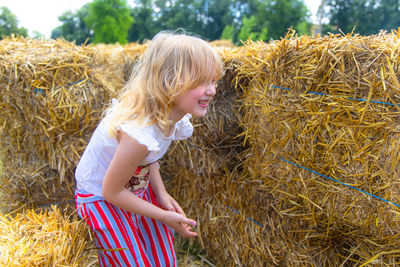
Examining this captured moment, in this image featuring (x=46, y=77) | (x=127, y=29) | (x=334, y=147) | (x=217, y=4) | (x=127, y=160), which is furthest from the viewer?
(x=127, y=29)

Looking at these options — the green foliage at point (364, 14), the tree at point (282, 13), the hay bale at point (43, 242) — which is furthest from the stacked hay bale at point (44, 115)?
the tree at point (282, 13)

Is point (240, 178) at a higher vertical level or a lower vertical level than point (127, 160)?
lower

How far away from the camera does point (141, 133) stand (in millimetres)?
→ 1375

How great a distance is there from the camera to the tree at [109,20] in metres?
21.7

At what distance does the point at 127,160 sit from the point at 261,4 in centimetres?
1523

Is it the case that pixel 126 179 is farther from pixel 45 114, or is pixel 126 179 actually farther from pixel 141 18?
pixel 141 18

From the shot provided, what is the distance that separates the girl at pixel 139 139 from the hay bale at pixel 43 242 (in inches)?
4.5

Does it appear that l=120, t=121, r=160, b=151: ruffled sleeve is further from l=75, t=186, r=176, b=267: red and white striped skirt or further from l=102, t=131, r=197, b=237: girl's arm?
l=75, t=186, r=176, b=267: red and white striped skirt

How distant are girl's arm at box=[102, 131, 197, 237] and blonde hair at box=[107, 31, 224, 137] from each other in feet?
0.41

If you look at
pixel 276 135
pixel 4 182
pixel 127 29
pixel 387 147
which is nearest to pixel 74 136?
pixel 4 182

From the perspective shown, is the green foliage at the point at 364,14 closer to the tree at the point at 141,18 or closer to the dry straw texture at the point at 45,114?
the dry straw texture at the point at 45,114

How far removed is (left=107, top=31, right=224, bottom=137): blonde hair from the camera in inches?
57.6

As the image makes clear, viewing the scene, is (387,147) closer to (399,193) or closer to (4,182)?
(399,193)

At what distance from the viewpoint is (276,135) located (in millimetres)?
1957
